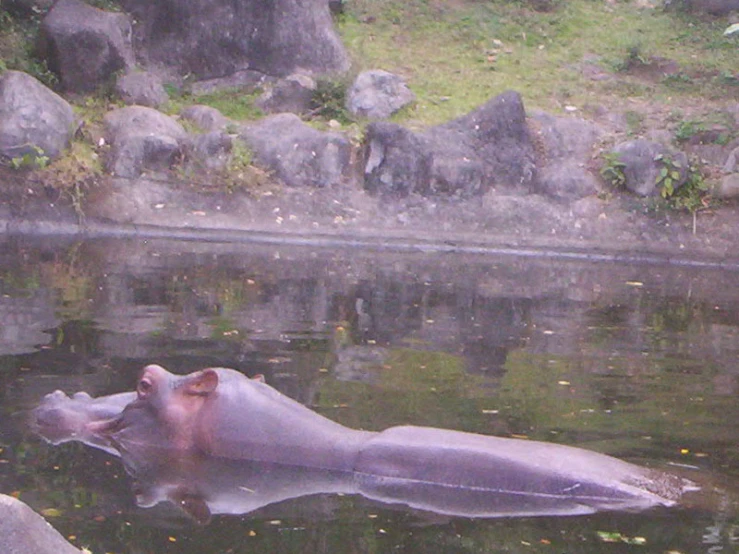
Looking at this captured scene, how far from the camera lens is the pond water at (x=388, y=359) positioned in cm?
567

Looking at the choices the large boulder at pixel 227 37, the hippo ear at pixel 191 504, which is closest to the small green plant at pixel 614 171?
the large boulder at pixel 227 37

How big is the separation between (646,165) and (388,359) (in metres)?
10.3

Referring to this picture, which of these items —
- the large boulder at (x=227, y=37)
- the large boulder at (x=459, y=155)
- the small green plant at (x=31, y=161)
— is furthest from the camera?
the large boulder at (x=227, y=37)

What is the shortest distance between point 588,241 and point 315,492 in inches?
501

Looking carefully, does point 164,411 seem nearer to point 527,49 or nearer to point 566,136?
point 566,136

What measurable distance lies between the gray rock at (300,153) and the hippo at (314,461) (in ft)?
39.7

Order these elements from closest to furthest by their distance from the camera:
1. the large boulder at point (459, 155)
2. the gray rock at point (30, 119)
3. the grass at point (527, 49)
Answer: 1. the gray rock at point (30, 119)
2. the large boulder at point (459, 155)
3. the grass at point (527, 49)

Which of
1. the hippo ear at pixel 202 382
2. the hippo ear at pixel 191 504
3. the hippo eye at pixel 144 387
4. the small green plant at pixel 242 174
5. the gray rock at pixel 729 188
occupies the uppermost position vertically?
the hippo ear at pixel 202 382

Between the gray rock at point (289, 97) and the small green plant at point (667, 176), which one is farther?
the gray rock at point (289, 97)

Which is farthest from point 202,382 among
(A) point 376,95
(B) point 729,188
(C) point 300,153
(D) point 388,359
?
(A) point 376,95

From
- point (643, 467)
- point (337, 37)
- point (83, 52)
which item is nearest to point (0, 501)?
point (643, 467)

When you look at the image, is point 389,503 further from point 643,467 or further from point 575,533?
point 643,467

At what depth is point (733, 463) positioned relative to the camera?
695 cm

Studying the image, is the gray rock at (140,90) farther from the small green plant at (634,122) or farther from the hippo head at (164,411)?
the hippo head at (164,411)
